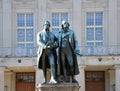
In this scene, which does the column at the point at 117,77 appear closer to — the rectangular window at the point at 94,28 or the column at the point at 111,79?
the column at the point at 111,79

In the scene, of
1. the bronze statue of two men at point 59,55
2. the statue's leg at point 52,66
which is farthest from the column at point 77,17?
the statue's leg at point 52,66

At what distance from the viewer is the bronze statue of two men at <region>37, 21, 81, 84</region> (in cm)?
1697

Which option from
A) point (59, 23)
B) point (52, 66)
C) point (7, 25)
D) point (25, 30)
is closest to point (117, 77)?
point (59, 23)

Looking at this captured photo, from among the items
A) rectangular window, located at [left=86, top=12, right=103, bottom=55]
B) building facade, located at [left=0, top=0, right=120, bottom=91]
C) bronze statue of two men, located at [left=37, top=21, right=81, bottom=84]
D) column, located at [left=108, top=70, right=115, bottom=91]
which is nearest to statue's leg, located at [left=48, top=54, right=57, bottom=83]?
bronze statue of two men, located at [left=37, top=21, right=81, bottom=84]

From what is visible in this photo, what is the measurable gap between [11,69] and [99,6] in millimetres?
8397

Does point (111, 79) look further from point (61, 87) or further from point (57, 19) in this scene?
point (61, 87)

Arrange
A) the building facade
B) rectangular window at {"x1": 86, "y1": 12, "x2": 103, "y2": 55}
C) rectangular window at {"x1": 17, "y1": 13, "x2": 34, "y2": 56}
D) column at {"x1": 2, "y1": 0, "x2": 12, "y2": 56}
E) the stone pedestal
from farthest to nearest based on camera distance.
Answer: rectangular window at {"x1": 17, "y1": 13, "x2": 34, "y2": 56} → rectangular window at {"x1": 86, "y1": 12, "x2": 103, "y2": 55} → column at {"x1": 2, "y1": 0, "x2": 12, "y2": 56} → the building facade → the stone pedestal

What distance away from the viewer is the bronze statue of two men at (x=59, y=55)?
16969 millimetres

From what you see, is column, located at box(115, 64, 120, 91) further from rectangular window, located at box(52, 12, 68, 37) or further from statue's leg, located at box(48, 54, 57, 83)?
statue's leg, located at box(48, 54, 57, 83)

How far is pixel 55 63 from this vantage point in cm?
1705

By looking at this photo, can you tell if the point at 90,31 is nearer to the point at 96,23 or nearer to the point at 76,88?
the point at 96,23

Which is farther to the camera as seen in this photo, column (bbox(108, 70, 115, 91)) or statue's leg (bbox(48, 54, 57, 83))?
column (bbox(108, 70, 115, 91))

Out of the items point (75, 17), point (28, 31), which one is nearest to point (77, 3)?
point (75, 17)

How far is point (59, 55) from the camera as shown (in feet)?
56.1
